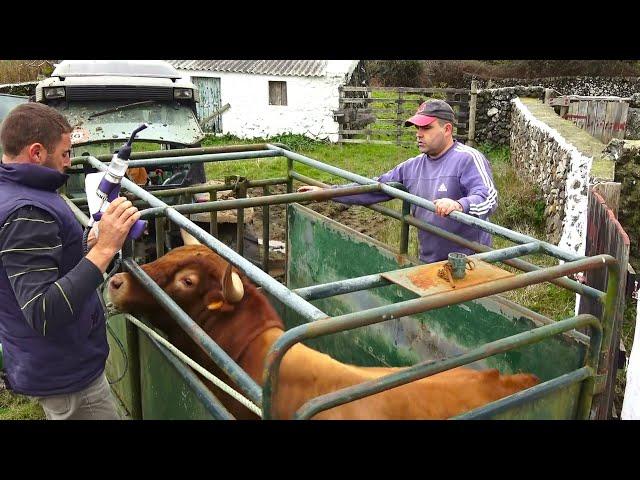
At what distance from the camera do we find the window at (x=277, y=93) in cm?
1661

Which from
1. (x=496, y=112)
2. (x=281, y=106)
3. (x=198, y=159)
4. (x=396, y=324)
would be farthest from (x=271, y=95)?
(x=396, y=324)

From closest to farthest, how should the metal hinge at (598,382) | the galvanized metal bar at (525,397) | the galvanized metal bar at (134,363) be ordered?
the galvanized metal bar at (525,397) < the metal hinge at (598,382) < the galvanized metal bar at (134,363)

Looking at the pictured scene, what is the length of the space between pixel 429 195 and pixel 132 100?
3591mm

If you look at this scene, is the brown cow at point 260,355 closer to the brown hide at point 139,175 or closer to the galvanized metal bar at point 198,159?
the galvanized metal bar at point 198,159

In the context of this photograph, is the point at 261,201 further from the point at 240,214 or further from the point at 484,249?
the point at 240,214

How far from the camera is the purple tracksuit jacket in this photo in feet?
11.8

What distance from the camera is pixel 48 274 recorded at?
1999mm

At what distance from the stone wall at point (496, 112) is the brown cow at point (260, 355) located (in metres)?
12.2

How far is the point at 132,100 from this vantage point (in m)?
6.11

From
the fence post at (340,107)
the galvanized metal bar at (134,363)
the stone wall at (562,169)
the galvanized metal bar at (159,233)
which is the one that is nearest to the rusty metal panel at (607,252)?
the stone wall at (562,169)

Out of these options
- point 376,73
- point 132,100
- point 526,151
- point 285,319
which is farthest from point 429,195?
point 376,73

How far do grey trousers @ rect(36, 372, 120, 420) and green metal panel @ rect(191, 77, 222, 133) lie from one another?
590 inches

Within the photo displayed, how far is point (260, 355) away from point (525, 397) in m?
1.04

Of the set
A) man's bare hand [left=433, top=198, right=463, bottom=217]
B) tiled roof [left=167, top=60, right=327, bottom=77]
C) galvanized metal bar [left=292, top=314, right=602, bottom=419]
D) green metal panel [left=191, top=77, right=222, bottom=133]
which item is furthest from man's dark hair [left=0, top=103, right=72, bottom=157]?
green metal panel [left=191, top=77, right=222, bottom=133]
